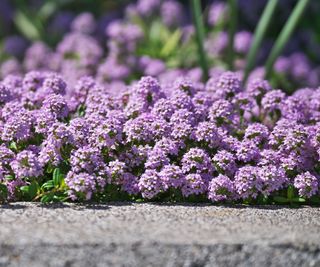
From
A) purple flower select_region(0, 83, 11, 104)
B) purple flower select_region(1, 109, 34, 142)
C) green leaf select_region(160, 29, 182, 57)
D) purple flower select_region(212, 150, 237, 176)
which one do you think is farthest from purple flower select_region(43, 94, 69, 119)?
green leaf select_region(160, 29, 182, 57)

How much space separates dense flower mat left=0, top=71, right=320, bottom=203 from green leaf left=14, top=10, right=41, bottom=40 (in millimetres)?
3281

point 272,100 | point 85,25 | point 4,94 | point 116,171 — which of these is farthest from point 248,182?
→ point 85,25

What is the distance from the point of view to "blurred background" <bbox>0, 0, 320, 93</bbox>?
596 centimetres

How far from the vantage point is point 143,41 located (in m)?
6.25

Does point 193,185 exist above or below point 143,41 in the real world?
below

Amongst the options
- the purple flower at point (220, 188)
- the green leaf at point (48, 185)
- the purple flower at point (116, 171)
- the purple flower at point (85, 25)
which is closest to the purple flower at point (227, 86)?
the purple flower at point (220, 188)

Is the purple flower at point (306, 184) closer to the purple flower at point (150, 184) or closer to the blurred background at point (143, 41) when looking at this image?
the purple flower at point (150, 184)

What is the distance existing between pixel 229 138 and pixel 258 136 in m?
0.15

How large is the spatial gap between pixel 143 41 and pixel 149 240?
151 inches

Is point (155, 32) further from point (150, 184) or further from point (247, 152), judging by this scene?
point (150, 184)

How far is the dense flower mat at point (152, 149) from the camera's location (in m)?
3.15

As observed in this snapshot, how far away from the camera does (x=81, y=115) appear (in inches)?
144

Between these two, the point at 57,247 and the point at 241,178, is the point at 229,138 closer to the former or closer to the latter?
the point at 241,178

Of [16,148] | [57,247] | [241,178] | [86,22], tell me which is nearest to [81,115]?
[16,148]
